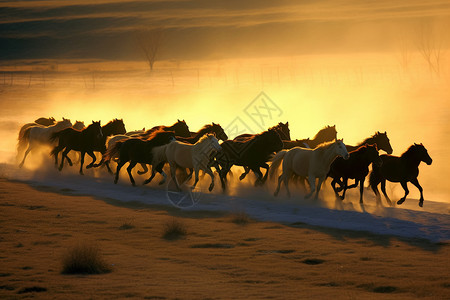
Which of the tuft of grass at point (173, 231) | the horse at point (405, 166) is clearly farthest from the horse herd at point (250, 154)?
the tuft of grass at point (173, 231)

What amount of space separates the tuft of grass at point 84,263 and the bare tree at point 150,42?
287 feet

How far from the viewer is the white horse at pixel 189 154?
19125 mm

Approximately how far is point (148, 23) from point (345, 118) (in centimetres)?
8148

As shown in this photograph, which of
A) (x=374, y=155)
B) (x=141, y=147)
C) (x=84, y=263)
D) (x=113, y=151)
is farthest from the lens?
(x=113, y=151)

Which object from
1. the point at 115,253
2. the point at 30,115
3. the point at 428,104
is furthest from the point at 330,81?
the point at 115,253

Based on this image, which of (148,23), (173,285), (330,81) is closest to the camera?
(173,285)

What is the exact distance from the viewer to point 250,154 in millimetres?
20109

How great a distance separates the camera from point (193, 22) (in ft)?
413

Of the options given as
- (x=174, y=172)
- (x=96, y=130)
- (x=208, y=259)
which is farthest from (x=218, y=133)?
(x=208, y=259)

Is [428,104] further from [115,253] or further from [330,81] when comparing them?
[115,253]

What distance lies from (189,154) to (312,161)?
324cm

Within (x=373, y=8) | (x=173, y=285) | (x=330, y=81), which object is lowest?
(x=173, y=285)

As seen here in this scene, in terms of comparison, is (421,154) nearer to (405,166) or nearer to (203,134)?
(405,166)

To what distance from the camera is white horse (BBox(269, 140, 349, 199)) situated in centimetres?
1798
